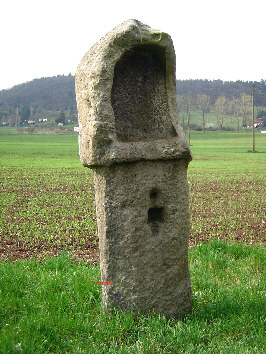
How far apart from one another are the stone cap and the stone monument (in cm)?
1

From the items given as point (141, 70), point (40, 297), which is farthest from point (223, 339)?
point (141, 70)

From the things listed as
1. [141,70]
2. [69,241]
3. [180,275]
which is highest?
[141,70]

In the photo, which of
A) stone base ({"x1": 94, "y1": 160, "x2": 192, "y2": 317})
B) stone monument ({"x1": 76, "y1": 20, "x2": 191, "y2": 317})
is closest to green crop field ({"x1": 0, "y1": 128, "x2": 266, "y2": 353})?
stone base ({"x1": 94, "y1": 160, "x2": 192, "y2": 317})

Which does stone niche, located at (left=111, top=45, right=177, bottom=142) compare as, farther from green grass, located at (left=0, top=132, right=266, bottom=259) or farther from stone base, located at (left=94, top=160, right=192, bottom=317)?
green grass, located at (left=0, top=132, right=266, bottom=259)

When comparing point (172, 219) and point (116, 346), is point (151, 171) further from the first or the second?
point (116, 346)

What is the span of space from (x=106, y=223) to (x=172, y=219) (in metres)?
0.85

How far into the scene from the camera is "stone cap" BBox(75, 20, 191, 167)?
5.03 m

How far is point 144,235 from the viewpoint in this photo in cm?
515

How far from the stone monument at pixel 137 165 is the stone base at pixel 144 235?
0.01m

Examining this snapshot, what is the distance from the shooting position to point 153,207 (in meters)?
5.30

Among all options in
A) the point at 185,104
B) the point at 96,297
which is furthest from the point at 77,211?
the point at 185,104

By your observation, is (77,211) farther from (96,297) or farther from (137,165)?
(137,165)

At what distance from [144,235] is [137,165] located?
84 centimetres

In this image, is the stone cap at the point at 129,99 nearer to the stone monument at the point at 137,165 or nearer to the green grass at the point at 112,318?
the stone monument at the point at 137,165
